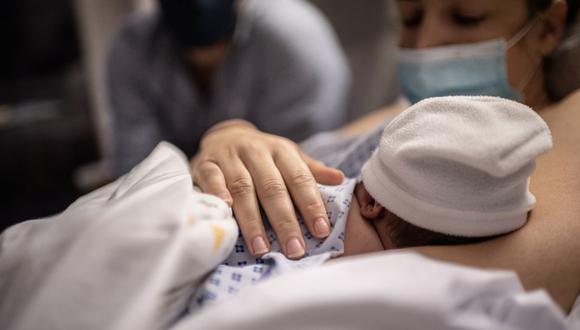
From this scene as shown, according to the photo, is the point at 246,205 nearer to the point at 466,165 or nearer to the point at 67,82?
the point at 466,165

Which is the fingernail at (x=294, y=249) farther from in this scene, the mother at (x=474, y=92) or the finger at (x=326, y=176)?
the finger at (x=326, y=176)

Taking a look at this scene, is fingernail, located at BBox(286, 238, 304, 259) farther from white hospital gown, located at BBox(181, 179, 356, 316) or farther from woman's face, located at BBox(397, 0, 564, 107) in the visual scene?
woman's face, located at BBox(397, 0, 564, 107)

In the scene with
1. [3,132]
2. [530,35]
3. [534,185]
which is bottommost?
[3,132]

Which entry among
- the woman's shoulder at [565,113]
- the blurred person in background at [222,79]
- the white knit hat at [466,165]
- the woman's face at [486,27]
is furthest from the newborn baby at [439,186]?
the blurred person in background at [222,79]

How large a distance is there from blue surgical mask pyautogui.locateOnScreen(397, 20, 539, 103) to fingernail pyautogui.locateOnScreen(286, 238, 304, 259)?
50cm

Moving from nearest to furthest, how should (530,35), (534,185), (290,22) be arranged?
(534,185) → (530,35) → (290,22)

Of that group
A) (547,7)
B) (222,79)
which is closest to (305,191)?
(547,7)

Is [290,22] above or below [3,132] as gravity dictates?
above

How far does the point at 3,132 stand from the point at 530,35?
2202mm

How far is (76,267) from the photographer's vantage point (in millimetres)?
498

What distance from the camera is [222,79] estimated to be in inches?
63.6

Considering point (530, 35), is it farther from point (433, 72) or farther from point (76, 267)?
point (76, 267)

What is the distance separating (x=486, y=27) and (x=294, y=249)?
58cm

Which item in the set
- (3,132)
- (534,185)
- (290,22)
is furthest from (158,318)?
(3,132)
